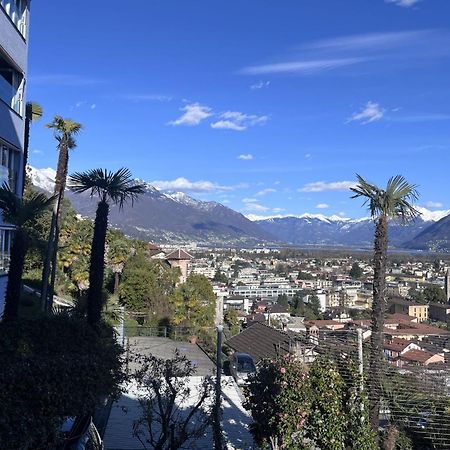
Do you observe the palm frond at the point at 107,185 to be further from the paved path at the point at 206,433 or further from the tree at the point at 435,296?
the tree at the point at 435,296

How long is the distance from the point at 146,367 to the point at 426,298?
284 ft

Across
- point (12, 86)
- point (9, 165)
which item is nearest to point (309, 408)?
point (9, 165)

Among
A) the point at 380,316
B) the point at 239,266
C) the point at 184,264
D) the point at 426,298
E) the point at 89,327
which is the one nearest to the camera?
the point at 380,316

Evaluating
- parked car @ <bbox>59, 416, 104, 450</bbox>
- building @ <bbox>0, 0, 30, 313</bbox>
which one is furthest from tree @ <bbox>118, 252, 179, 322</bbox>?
parked car @ <bbox>59, 416, 104, 450</bbox>

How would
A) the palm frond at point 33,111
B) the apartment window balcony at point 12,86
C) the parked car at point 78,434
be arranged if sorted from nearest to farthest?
1. the parked car at point 78,434
2. the apartment window balcony at point 12,86
3. the palm frond at point 33,111

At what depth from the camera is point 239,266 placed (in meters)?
172

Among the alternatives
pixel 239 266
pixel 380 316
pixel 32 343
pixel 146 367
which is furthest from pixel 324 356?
pixel 239 266

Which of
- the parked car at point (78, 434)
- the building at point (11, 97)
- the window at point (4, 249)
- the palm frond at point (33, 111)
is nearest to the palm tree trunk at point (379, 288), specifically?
the parked car at point (78, 434)

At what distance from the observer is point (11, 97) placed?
42.7 feet

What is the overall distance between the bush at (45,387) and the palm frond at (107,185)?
19.0ft

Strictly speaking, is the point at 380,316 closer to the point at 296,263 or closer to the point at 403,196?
the point at 403,196

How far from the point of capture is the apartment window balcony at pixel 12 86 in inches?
491

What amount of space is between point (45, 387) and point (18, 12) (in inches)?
441

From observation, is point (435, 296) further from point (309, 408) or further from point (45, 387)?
point (45, 387)
